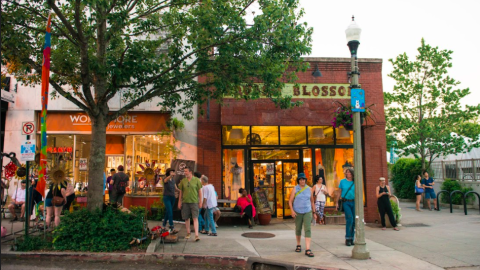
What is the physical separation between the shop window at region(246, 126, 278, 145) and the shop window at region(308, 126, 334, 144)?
53.1 inches

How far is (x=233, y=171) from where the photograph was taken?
46.7 ft

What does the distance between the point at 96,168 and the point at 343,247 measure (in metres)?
6.23

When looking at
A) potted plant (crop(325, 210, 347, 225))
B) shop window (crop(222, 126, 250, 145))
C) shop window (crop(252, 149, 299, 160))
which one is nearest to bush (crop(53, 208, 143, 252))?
shop window (crop(222, 126, 250, 145))

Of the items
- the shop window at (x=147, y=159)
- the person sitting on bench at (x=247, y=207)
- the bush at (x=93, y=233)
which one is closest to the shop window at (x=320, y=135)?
the person sitting on bench at (x=247, y=207)

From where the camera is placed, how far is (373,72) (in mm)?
14703

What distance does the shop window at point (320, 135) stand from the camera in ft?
47.6

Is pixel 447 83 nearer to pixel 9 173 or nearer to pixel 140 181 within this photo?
pixel 140 181

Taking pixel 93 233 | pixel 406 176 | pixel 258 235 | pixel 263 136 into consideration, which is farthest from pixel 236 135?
pixel 406 176

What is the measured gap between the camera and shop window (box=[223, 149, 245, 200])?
14.1 meters

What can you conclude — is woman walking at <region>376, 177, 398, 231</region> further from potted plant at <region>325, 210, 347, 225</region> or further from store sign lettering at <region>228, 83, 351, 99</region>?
store sign lettering at <region>228, 83, 351, 99</region>

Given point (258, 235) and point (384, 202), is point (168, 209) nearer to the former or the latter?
point (258, 235)

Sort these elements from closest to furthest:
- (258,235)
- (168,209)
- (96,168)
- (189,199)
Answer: (96,168)
(189,199)
(168,209)
(258,235)

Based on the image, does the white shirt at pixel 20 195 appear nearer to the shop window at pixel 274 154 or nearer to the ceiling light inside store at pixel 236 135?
the ceiling light inside store at pixel 236 135

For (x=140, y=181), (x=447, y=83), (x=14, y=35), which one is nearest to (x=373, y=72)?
(x=447, y=83)
